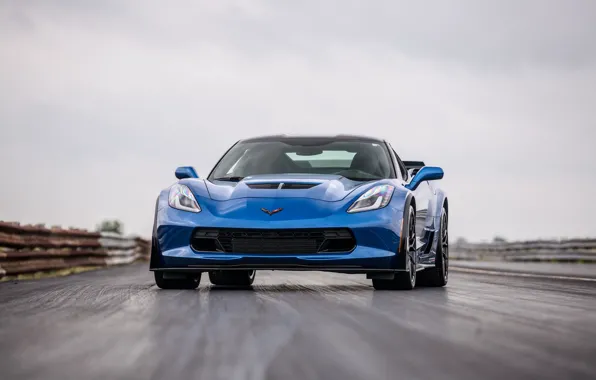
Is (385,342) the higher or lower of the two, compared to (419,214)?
lower

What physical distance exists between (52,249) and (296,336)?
13.0 m

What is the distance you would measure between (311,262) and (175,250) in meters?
1.24

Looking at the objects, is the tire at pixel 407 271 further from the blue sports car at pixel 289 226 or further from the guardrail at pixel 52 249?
the guardrail at pixel 52 249

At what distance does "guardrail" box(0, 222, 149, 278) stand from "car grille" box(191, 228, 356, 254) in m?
5.76

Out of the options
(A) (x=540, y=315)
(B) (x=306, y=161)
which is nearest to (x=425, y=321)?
(A) (x=540, y=315)

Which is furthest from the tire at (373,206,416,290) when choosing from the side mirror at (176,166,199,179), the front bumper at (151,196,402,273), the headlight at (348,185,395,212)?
the side mirror at (176,166,199,179)

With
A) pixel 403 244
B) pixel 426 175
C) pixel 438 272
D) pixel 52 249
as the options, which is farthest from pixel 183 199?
pixel 52 249

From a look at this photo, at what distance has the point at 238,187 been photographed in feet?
28.7

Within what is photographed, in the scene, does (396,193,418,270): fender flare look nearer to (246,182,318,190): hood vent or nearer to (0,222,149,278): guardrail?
(246,182,318,190): hood vent

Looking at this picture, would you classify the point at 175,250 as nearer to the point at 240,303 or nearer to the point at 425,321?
the point at 240,303

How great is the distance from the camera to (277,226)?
8.29m

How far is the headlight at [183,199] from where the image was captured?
866cm

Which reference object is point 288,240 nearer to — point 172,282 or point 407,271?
point 407,271

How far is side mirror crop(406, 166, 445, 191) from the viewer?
9.40 meters
